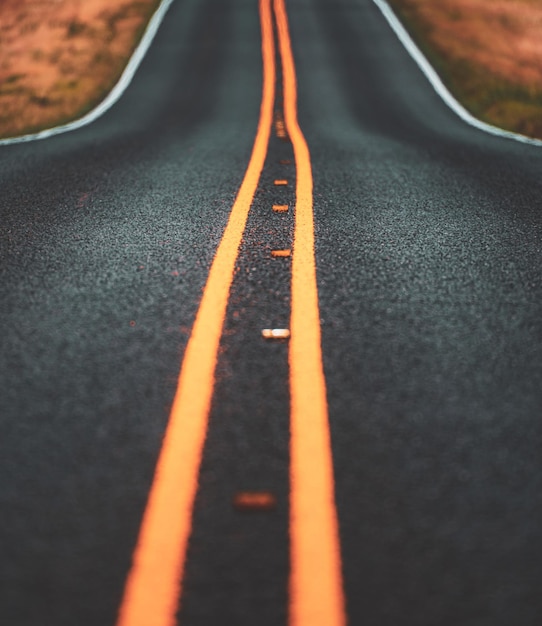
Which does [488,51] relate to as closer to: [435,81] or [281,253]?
[435,81]

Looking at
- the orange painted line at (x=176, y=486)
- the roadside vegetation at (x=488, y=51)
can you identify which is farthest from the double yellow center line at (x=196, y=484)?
the roadside vegetation at (x=488, y=51)

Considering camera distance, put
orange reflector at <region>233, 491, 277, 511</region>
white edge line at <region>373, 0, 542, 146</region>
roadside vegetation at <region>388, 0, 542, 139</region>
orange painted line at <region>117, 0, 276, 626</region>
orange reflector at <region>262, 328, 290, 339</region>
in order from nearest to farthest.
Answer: orange painted line at <region>117, 0, 276, 626</region> → orange reflector at <region>233, 491, 277, 511</region> → orange reflector at <region>262, 328, 290, 339</region> → white edge line at <region>373, 0, 542, 146</region> → roadside vegetation at <region>388, 0, 542, 139</region>

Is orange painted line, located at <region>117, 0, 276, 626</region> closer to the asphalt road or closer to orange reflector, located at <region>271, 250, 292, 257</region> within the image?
the asphalt road

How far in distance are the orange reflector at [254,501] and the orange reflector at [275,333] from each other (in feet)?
3.91

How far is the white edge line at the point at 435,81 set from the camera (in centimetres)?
994

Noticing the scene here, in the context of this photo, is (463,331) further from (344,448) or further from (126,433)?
(126,433)

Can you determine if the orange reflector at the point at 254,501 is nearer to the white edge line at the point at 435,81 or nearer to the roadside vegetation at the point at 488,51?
the white edge line at the point at 435,81

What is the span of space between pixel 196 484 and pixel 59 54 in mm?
18208

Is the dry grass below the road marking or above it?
above

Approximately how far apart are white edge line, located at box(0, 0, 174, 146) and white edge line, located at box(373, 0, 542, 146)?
5.99 meters

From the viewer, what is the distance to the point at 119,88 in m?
14.5

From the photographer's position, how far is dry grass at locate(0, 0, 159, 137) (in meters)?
14.2

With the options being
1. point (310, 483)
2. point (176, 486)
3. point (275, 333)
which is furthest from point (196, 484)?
point (275, 333)

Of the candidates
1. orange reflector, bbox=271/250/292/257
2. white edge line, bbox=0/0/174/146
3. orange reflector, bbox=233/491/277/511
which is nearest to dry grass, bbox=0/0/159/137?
white edge line, bbox=0/0/174/146
